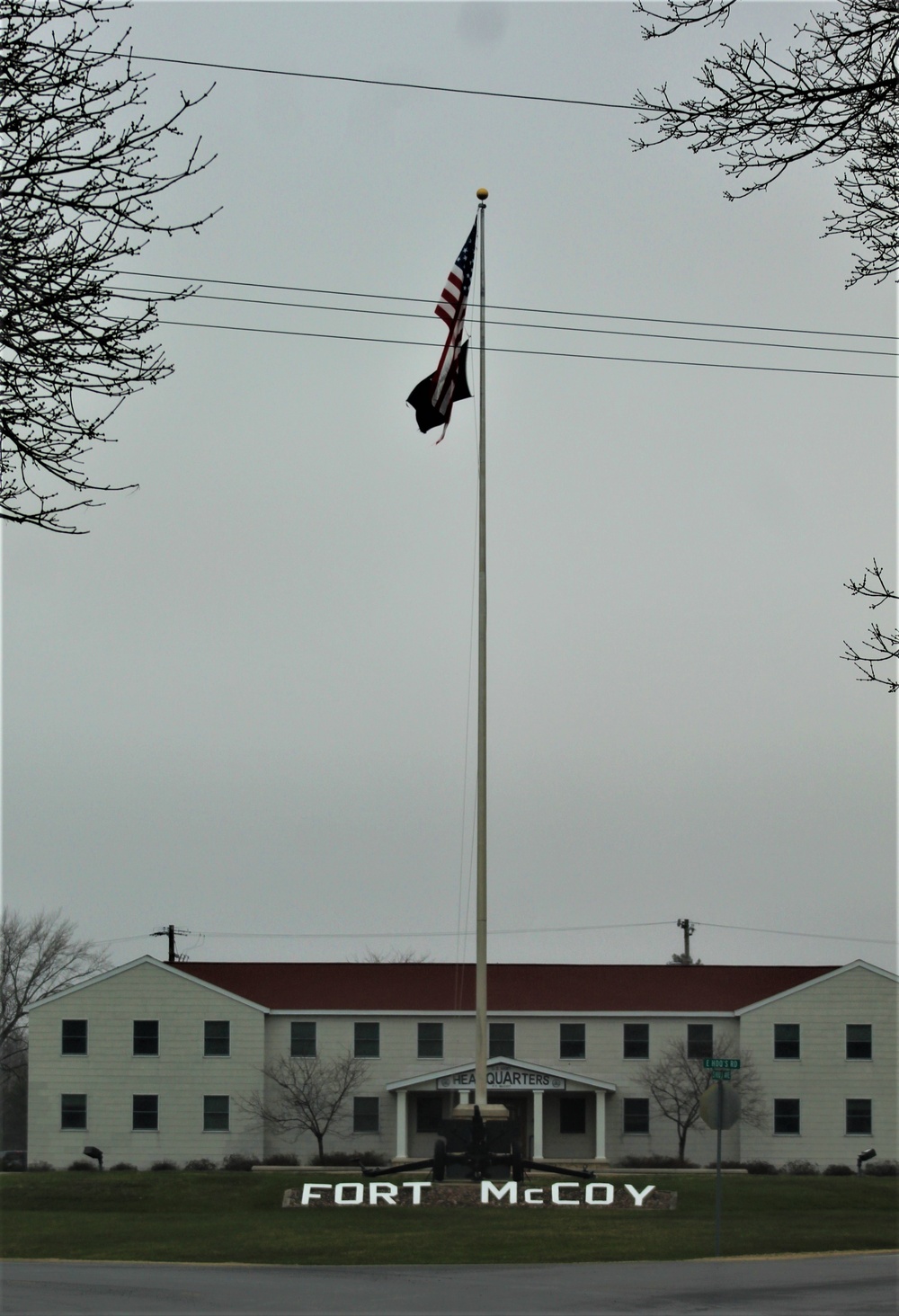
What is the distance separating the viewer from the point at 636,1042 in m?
53.4

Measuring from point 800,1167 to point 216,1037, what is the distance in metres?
17.7

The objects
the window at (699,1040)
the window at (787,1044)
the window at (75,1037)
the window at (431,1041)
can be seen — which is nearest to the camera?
the window at (787,1044)

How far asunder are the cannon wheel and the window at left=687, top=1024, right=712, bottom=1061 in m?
23.7

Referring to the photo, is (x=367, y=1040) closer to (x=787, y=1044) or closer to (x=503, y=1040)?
(x=503, y=1040)

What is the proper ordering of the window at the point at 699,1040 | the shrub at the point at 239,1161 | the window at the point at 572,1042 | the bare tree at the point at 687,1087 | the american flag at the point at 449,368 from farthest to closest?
the window at the point at 572,1042 → the window at the point at 699,1040 → the bare tree at the point at 687,1087 → the shrub at the point at 239,1161 → the american flag at the point at 449,368

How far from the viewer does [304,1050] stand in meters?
53.5

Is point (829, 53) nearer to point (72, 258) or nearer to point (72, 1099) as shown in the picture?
point (72, 258)

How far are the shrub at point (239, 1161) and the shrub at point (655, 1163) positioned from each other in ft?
35.3

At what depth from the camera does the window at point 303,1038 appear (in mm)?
53500

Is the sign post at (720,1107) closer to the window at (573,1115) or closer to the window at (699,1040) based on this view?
the window at (699,1040)

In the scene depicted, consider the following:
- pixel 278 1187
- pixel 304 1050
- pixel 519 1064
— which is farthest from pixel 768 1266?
pixel 304 1050

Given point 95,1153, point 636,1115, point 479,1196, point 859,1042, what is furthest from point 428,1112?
point 479,1196

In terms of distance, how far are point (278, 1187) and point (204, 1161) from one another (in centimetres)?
1198

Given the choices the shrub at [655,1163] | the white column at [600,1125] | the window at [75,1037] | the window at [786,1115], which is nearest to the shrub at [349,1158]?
the white column at [600,1125]
